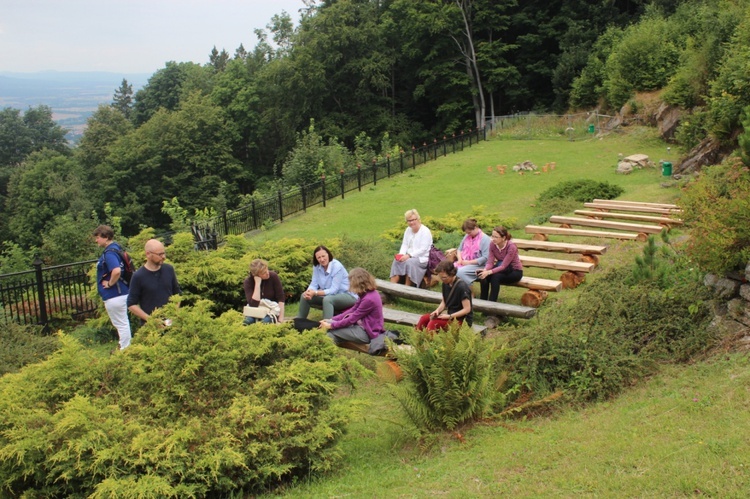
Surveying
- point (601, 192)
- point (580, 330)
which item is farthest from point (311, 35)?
point (580, 330)

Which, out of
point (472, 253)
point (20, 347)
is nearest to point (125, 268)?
point (20, 347)

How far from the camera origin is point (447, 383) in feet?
18.3

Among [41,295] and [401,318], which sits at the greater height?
[41,295]

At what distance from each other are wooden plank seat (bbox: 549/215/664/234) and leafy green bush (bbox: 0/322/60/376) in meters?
9.43

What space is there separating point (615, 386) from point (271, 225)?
1409 cm

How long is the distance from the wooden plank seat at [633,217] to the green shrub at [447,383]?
25.4 ft

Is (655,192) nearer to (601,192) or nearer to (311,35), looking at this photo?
(601,192)

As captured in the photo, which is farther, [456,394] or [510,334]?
[510,334]

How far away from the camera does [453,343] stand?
224 inches

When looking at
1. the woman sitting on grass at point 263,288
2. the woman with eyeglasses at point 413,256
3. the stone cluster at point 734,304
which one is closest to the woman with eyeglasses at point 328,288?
the woman sitting on grass at point 263,288

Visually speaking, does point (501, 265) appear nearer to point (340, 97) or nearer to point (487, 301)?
point (487, 301)

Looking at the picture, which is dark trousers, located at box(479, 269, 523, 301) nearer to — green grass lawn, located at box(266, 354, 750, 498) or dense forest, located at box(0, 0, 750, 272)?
green grass lawn, located at box(266, 354, 750, 498)

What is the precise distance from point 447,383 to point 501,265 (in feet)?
12.8

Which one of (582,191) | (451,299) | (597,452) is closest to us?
(597,452)
